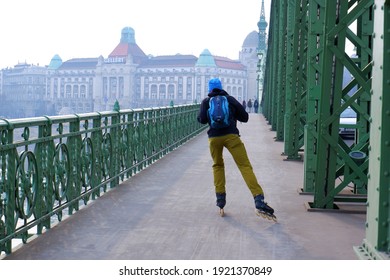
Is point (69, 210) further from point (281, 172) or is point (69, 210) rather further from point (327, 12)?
point (281, 172)

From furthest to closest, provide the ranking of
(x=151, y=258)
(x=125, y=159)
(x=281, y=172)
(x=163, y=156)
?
(x=163, y=156), (x=281, y=172), (x=125, y=159), (x=151, y=258)

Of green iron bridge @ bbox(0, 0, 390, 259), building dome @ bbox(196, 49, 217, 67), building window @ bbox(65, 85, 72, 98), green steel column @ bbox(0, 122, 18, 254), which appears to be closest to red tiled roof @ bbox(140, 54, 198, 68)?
building dome @ bbox(196, 49, 217, 67)

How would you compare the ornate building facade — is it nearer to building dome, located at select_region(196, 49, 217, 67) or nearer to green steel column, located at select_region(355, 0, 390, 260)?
building dome, located at select_region(196, 49, 217, 67)

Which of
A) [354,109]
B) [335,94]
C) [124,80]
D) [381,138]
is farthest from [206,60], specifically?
[381,138]

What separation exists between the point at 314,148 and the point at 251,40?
170 metres

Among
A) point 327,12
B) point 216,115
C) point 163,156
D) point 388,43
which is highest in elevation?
point 327,12

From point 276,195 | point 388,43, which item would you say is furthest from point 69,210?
point 388,43

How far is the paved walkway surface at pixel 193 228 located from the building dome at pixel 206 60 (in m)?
150

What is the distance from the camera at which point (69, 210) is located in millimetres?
6879

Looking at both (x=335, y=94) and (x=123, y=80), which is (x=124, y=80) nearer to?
(x=123, y=80)

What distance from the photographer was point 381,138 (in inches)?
158

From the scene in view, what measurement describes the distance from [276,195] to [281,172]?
253 centimetres

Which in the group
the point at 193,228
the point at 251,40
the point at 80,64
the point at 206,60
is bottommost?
the point at 193,228

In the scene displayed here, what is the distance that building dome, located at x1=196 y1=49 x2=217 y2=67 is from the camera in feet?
520
